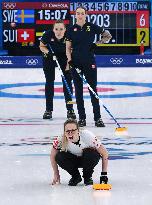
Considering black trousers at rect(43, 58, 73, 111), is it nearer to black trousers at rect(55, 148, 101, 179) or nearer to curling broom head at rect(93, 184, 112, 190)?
black trousers at rect(55, 148, 101, 179)

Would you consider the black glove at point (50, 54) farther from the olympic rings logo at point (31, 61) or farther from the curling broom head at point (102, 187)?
the olympic rings logo at point (31, 61)

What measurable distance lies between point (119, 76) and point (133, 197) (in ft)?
49.4

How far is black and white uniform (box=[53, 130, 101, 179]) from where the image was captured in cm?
711

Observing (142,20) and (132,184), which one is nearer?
(132,184)

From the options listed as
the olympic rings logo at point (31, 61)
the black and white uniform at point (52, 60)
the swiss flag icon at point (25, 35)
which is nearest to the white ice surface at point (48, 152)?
the black and white uniform at point (52, 60)

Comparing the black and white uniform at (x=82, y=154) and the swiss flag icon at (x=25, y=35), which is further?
the swiss flag icon at (x=25, y=35)

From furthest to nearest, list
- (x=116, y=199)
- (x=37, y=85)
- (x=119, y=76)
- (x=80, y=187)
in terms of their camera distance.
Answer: (x=119, y=76) → (x=37, y=85) → (x=80, y=187) → (x=116, y=199)

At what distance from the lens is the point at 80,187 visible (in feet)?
23.3

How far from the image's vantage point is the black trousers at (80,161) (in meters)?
7.11

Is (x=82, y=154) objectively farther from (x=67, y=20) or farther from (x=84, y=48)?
(x=67, y=20)

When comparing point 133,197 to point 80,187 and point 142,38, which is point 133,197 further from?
point 142,38

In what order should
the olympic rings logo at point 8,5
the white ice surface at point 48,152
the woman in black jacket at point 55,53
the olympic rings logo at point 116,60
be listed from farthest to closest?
the olympic rings logo at point 8,5, the olympic rings logo at point 116,60, the woman in black jacket at point 55,53, the white ice surface at point 48,152

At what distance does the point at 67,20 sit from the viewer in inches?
1000

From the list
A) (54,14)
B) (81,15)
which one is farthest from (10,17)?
Answer: (81,15)
